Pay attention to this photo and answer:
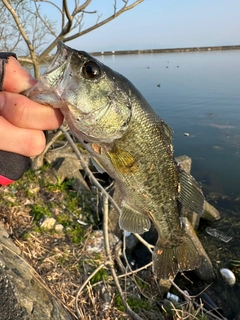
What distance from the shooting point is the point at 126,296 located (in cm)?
395

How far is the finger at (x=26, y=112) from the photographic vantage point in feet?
5.47

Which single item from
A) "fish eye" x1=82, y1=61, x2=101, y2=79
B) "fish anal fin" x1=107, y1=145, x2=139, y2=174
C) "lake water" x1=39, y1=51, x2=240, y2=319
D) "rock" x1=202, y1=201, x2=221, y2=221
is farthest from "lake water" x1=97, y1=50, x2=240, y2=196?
"fish eye" x1=82, y1=61, x2=101, y2=79

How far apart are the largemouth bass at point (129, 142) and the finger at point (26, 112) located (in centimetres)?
5

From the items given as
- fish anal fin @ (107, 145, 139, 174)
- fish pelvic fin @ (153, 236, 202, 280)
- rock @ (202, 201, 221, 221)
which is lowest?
rock @ (202, 201, 221, 221)

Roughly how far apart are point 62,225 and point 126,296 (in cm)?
167

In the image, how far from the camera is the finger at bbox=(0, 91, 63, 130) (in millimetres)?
1666

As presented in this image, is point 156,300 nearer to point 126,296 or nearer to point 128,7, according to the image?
point 126,296

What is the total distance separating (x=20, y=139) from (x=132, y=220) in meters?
1.18

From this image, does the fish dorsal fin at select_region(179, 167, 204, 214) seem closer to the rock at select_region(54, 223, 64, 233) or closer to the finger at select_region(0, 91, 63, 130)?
the finger at select_region(0, 91, 63, 130)

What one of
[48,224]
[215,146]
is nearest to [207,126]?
[215,146]

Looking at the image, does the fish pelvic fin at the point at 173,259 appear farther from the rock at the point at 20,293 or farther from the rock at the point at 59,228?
the rock at the point at 59,228

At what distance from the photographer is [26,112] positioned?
1672mm

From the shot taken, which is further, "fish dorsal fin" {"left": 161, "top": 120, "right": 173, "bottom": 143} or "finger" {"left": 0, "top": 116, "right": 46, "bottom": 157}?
"fish dorsal fin" {"left": 161, "top": 120, "right": 173, "bottom": 143}

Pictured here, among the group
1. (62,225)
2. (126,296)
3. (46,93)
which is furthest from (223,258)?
(46,93)
